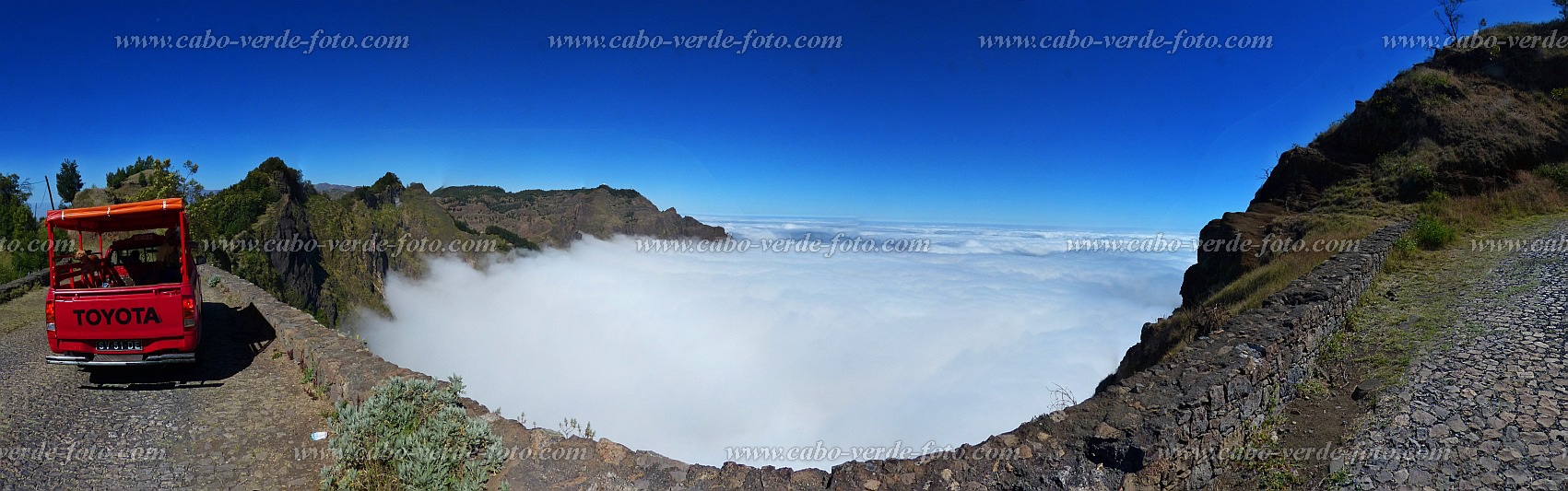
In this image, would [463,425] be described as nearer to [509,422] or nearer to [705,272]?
[509,422]

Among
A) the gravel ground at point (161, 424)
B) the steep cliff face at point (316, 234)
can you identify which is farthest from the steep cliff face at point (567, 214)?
the gravel ground at point (161, 424)

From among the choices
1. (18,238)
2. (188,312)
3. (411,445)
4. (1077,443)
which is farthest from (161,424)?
(18,238)

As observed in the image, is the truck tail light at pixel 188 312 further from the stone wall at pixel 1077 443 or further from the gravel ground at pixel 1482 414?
the gravel ground at pixel 1482 414

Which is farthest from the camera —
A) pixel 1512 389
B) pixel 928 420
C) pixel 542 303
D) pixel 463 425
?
pixel 542 303

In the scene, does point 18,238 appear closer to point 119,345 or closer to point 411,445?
point 119,345

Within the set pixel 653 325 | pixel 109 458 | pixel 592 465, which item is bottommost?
pixel 653 325

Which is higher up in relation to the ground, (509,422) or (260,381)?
(509,422)

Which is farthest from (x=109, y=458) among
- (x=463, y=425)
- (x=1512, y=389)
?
(x=1512, y=389)
